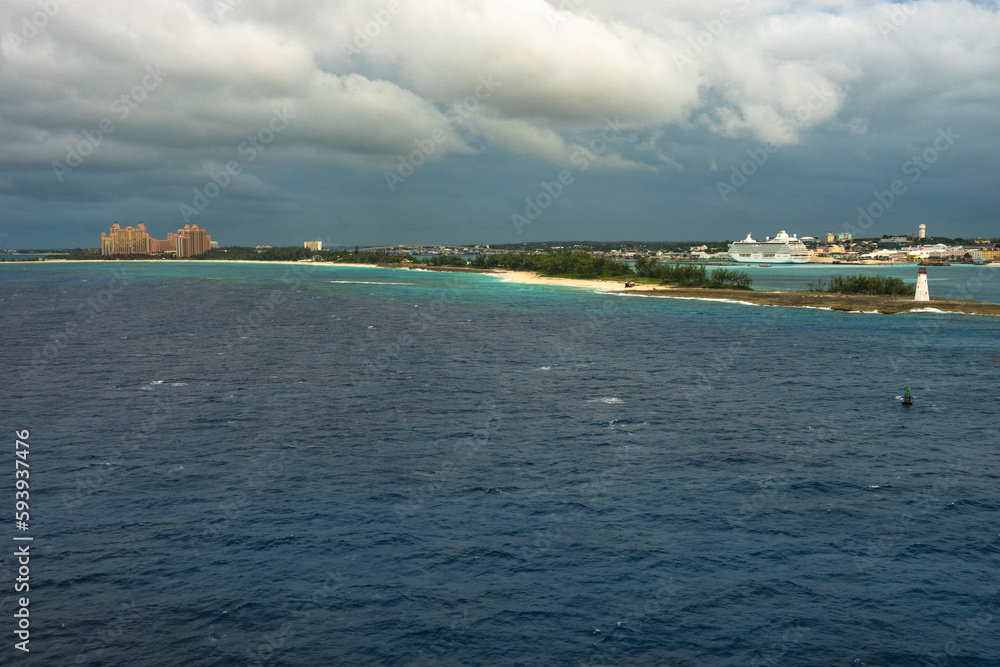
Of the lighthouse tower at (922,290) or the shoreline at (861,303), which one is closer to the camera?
the shoreline at (861,303)

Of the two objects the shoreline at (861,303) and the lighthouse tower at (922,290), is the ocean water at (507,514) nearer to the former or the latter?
the shoreline at (861,303)

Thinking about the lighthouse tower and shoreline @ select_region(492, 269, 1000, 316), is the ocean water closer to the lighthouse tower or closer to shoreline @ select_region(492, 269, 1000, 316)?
shoreline @ select_region(492, 269, 1000, 316)

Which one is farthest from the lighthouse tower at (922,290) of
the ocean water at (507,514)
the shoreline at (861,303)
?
the ocean water at (507,514)

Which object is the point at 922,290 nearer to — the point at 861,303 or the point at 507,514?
the point at 861,303

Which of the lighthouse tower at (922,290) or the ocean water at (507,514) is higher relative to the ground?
the lighthouse tower at (922,290)

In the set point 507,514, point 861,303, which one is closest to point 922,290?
point 861,303

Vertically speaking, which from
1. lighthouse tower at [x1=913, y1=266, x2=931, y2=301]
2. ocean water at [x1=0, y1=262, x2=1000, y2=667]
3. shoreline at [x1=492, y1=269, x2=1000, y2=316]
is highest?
lighthouse tower at [x1=913, y1=266, x2=931, y2=301]

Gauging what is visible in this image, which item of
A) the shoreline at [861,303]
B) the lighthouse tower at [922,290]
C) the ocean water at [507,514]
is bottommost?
the ocean water at [507,514]

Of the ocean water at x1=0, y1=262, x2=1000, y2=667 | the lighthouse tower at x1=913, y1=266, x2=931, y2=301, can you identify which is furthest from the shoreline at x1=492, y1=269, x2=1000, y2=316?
the ocean water at x1=0, y1=262, x2=1000, y2=667

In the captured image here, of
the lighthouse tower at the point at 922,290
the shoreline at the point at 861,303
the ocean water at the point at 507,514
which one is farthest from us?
A: the lighthouse tower at the point at 922,290
